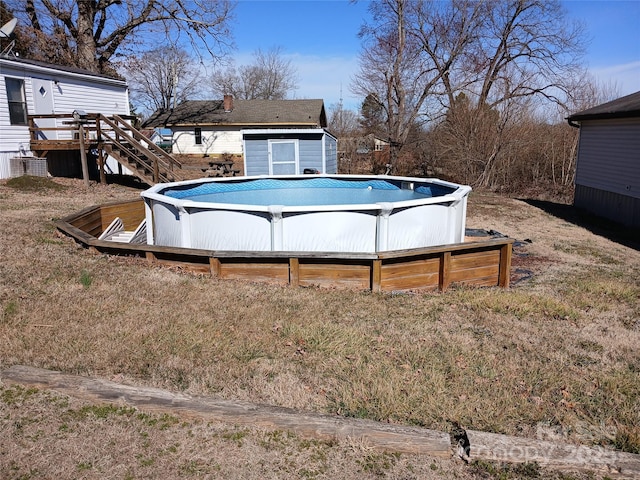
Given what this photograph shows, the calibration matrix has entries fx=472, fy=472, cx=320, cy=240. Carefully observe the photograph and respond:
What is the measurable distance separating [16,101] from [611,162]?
17902mm

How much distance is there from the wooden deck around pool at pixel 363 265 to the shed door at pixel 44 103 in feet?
36.7

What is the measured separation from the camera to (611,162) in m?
13.8

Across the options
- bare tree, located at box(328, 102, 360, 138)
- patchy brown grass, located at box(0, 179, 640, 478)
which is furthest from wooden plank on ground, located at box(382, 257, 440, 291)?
bare tree, located at box(328, 102, 360, 138)

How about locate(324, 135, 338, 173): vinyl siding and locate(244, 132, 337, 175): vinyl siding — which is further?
locate(324, 135, 338, 173): vinyl siding

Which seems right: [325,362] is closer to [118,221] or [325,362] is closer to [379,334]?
[379,334]

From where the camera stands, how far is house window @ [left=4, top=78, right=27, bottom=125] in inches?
558

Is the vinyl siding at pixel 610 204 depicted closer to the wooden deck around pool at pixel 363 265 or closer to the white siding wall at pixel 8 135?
the wooden deck around pool at pixel 363 265

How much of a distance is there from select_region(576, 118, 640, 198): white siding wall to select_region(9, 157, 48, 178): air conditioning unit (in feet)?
55.3

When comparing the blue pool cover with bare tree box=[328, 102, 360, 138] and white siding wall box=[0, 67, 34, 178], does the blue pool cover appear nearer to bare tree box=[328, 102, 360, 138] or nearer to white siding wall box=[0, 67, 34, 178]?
white siding wall box=[0, 67, 34, 178]

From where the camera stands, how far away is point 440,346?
4203mm

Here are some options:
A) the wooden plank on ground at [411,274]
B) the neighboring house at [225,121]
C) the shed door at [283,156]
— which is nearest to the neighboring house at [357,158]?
the neighboring house at [225,121]

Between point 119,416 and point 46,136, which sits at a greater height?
point 46,136

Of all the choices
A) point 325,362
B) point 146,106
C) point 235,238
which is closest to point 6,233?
point 235,238

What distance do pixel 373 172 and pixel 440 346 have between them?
2120 centimetres
